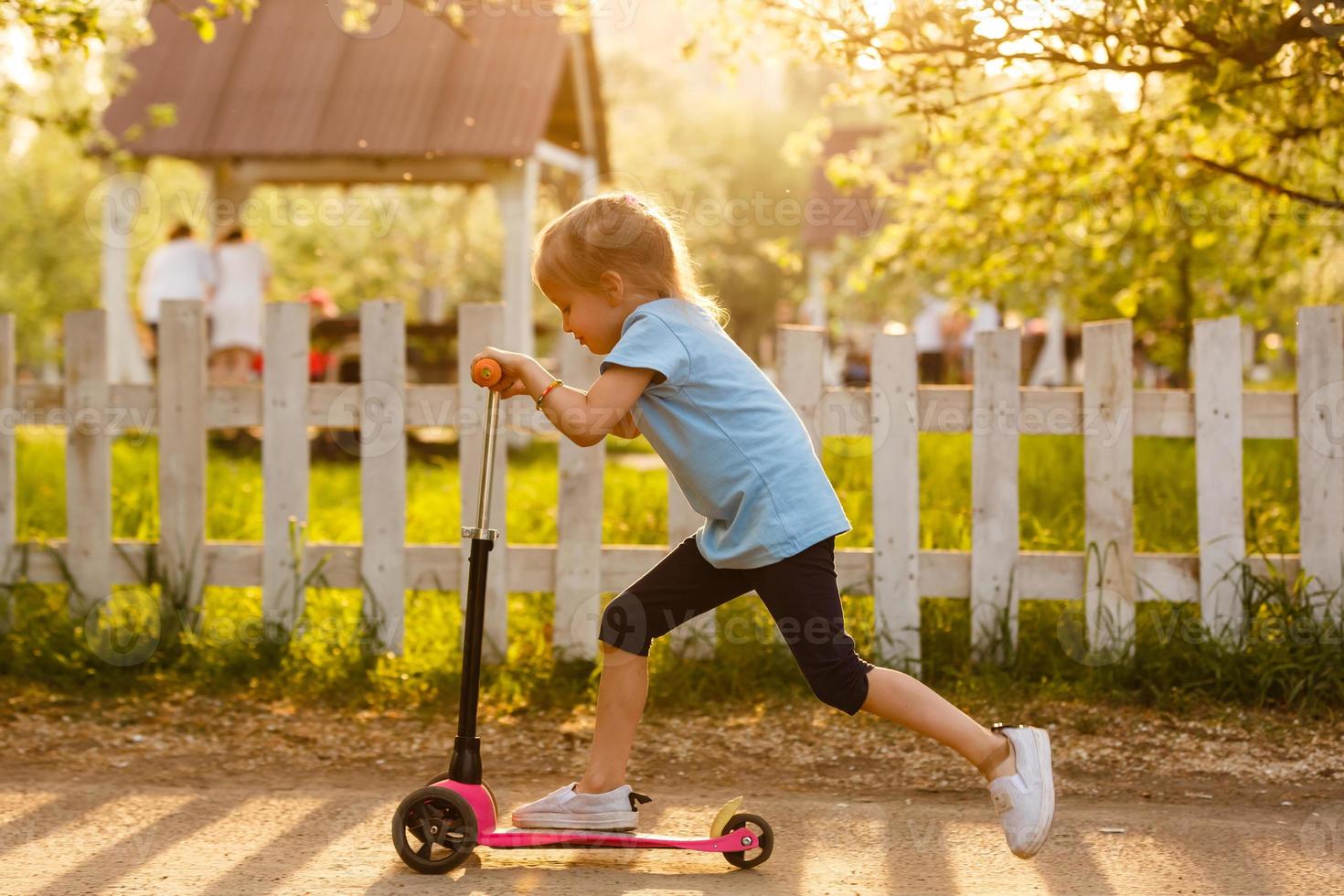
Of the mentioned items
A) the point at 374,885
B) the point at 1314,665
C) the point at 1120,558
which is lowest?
the point at 374,885

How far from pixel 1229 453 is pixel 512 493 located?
3.80 m

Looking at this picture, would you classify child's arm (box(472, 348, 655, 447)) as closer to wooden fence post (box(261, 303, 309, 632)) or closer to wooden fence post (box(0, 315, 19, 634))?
wooden fence post (box(261, 303, 309, 632))

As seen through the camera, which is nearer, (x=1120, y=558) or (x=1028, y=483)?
(x=1120, y=558)

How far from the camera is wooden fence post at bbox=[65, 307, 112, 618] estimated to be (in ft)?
16.2

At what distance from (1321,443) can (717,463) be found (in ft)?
8.38

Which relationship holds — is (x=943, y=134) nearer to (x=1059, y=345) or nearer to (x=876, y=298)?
(x=876, y=298)

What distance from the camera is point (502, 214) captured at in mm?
12305

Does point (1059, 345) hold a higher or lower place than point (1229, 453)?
higher

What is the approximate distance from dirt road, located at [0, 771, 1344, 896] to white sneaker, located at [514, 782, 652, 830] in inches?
3.4

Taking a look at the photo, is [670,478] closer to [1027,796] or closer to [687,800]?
[687,800]

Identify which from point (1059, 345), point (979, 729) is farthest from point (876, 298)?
point (979, 729)

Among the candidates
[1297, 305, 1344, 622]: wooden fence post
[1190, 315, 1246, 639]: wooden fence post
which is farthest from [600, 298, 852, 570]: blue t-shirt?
[1297, 305, 1344, 622]: wooden fence post

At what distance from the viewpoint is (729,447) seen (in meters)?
3.05

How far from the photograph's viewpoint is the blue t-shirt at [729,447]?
3.02 metres
